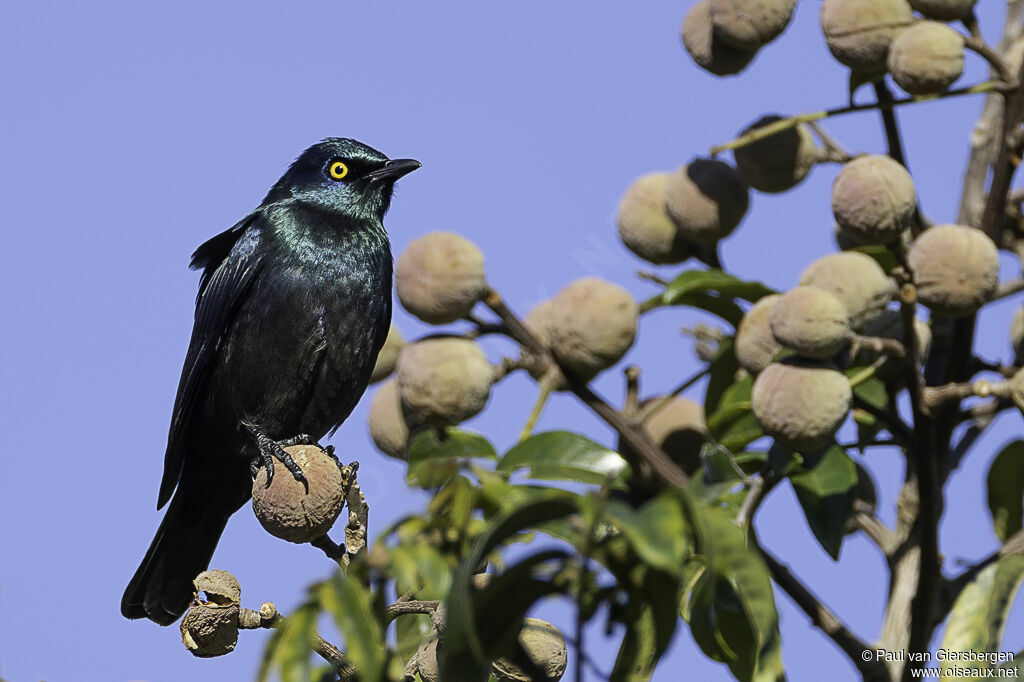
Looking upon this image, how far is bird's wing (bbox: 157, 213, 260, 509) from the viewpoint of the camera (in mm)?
4891

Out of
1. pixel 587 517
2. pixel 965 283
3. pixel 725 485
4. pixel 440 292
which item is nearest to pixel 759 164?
pixel 965 283

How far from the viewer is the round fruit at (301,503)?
2854 millimetres

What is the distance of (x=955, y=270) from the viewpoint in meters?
2.79

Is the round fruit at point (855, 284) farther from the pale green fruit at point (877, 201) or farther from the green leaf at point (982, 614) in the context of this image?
the green leaf at point (982, 614)

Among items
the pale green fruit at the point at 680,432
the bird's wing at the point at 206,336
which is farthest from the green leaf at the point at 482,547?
the bird's wing at the point at 206,336

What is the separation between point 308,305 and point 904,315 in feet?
8.42

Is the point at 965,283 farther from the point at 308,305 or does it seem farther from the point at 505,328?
the point at 308,305

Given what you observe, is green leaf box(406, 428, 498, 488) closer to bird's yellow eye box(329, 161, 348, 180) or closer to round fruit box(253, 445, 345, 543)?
round fruit box(253, 445, 345, 543)

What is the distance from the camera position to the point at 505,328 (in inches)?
115

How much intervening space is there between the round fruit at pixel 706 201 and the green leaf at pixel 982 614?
122cm

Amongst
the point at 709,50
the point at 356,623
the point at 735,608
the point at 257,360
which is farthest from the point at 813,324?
the point at 257,360

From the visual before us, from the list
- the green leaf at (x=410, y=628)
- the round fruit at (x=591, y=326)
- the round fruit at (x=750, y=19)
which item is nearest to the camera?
the round fruit at (x=591, y=326)

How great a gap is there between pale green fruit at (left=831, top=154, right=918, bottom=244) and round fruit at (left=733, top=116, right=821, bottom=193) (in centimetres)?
28

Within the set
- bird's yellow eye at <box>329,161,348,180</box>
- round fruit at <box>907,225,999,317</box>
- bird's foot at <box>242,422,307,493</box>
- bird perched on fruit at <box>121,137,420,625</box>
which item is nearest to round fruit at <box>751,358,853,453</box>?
round fruit at <box>907,225,999,317</box>
